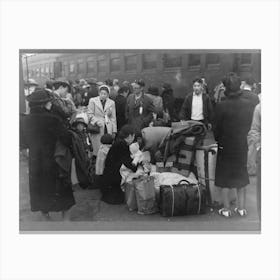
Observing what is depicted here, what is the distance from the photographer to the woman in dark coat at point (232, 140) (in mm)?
5598

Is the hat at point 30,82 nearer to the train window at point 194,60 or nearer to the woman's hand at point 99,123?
the woman's hand at point 99,123

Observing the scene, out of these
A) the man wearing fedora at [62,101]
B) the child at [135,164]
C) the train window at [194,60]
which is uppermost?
the train window at [194,60]

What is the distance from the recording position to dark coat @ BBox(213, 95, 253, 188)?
562 centimetres

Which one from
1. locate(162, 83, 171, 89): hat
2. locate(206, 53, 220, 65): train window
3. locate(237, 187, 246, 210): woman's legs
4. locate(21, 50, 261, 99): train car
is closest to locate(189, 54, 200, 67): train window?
locate(21, 50, 261, 99): train car

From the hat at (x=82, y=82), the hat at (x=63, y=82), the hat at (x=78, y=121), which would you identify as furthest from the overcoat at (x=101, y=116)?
the hat at (x=63, y=82)

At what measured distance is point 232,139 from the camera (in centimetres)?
571

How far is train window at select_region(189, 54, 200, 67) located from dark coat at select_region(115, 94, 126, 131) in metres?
0.89

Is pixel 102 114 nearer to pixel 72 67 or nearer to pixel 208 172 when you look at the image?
pixel 72 67

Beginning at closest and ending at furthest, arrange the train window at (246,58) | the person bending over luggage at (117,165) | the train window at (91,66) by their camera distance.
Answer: the train window at (246,58) < the train window at (91,66) < the person bending over luggage at (117,165)

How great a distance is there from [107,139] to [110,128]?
135 millimetres

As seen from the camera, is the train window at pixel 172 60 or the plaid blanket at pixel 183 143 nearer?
the train window at pixel 172 60

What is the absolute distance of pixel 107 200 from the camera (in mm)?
5832

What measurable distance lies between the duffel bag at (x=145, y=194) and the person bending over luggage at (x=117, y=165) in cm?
17

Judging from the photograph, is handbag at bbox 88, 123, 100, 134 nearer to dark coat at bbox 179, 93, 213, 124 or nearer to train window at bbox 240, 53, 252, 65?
dark coat at bbox 179, 93, 213, 124
